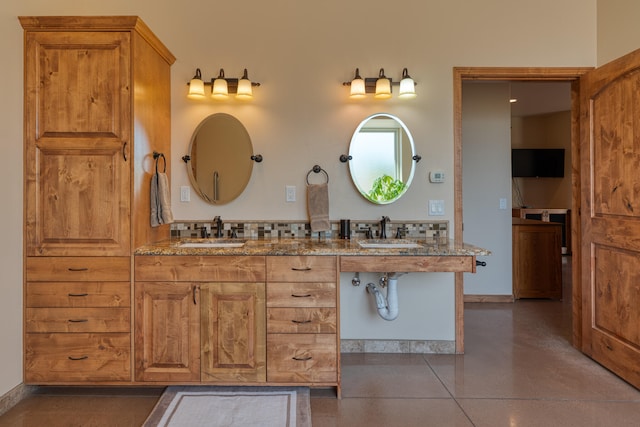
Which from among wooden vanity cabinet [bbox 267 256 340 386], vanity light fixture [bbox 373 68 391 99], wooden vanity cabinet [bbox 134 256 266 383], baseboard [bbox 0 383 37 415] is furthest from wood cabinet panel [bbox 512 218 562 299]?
baseboard [bbox 0 383 37 415]

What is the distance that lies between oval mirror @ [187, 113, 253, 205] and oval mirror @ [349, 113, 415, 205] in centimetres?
80

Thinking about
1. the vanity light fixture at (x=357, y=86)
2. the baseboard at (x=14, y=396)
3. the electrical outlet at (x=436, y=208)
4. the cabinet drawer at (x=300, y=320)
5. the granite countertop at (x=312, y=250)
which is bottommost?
the baseboard at (x=14, y=396)

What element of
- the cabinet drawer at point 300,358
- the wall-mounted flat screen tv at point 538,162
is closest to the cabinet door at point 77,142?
the cabinet drawer at point 300,358

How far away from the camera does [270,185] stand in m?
2.84

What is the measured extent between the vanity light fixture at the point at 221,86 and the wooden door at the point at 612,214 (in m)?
2.39

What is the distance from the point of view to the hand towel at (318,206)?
8.99 ft

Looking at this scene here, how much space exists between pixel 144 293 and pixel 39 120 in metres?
1.18

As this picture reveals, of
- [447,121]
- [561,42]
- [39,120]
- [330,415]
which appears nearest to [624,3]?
[561,42]

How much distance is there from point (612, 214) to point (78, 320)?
132 inches

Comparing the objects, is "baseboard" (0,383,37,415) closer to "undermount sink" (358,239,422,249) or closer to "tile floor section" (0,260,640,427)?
"tile floor section" (0,260,640,427)

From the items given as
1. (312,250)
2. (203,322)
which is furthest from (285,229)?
(203,322)

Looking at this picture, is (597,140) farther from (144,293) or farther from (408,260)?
(144,293)

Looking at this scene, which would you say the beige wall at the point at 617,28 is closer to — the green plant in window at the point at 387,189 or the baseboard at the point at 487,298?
the green plant in window at the point at 387,189

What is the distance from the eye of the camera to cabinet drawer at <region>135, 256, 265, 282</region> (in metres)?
2.17
